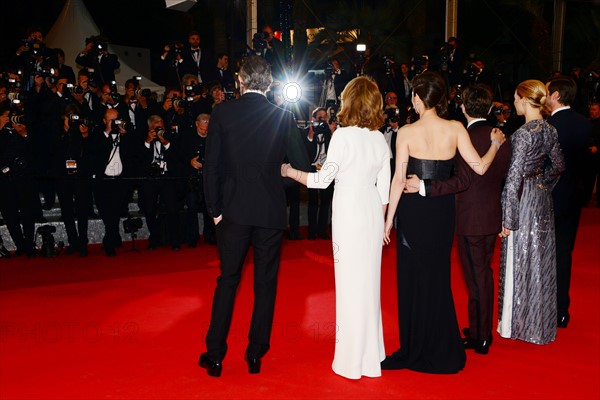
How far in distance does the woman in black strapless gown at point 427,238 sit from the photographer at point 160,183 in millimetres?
3672

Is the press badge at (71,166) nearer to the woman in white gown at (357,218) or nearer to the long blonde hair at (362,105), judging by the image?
the woman in white gown at (357,218)

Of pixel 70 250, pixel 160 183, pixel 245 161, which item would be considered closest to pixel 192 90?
pixel 160 183

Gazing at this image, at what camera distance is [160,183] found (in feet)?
20.8

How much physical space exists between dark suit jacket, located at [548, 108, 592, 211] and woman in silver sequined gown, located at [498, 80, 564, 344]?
0.73 ft

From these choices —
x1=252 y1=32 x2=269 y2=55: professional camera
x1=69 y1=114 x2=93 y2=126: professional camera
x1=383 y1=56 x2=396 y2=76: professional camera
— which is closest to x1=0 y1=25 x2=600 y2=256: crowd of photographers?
x1=69 y1=114 x2=93 y2=126: professional camera

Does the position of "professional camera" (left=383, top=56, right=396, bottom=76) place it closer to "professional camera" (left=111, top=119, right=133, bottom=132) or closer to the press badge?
"professional camera" (left=111, top=119, right=133, bottom=132)

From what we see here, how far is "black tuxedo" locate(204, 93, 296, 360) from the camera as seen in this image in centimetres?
287

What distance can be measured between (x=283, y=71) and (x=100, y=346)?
5.10 meters

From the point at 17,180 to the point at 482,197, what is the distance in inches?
173

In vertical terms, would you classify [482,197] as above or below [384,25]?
below

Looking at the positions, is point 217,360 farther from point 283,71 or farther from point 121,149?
Result: point 283,71

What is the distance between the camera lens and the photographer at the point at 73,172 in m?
5.82

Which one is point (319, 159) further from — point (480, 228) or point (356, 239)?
point (356, 239)

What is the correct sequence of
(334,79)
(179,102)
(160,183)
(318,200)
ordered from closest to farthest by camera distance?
(160,183)
(179,102)
(318,200)
(334,79)
